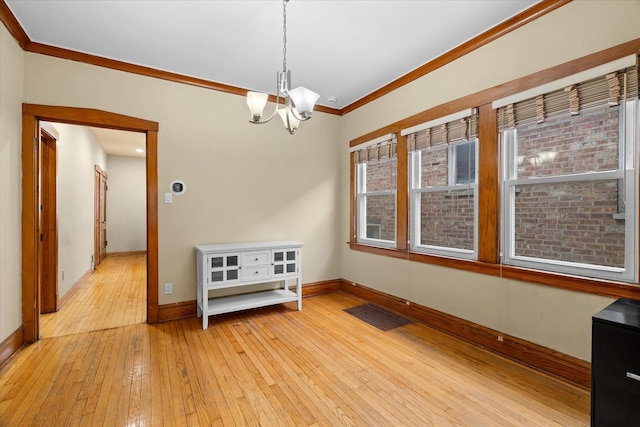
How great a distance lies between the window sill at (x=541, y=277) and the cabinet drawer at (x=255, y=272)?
160cm

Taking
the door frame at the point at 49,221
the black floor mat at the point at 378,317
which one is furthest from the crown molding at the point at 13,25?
the black floor mat at the point at 378,317

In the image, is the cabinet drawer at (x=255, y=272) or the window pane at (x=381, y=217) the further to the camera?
the window pane at (x=381, y=217)

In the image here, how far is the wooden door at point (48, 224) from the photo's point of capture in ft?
11.3

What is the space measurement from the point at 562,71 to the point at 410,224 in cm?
183

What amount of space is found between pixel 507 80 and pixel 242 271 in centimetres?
306

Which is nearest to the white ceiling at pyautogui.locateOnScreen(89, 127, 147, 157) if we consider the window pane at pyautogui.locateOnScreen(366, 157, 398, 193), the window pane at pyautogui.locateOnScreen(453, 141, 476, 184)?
the window pane at pyautogui.locateOnScreen(366, 157, 398, 193)

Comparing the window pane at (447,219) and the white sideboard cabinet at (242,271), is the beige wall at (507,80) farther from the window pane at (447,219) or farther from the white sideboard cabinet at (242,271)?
the white sideboard cabinet at (242,271)

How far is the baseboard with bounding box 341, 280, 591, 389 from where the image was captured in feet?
6.84

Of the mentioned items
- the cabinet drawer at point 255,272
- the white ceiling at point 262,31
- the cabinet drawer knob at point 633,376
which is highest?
the white ceiling at point 262,31

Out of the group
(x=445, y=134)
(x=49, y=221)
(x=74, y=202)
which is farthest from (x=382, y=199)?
(x=74, y=202)

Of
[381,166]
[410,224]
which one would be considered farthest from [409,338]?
[381,166]

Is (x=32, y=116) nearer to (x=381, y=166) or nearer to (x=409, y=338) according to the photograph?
(x=381, y=166)

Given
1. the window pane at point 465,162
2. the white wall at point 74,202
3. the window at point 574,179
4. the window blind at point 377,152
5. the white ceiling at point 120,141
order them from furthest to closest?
the white ceiling at point 120,141 < the white wall at point 74,202 < the window blind at point 377,152 < the window pane at point 465,162 < the window at point 574,179

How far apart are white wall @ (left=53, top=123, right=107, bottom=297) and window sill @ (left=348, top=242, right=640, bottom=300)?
170 inches
